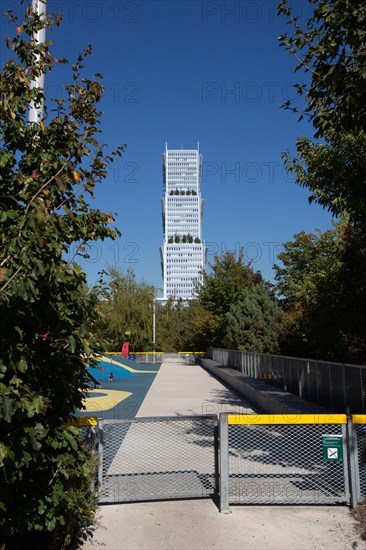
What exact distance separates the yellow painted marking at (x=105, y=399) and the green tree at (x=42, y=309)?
10.2 metres

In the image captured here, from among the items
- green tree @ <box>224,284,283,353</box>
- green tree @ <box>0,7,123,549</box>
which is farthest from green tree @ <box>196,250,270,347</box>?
green tree @ <box>0,7,123,549</box>

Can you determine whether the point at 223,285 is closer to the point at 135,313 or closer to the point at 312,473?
the point at 135,313

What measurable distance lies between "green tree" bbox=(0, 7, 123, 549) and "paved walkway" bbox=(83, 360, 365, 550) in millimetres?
504

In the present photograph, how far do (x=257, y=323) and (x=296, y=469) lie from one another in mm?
17999

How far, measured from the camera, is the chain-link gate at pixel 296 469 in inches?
226

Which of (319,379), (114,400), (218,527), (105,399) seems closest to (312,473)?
(218,527)

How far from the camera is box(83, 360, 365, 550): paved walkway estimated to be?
15.6ft

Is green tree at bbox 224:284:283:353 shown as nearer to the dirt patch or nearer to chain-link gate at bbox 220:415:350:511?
chain-link gate at bbox 220:415:350:511

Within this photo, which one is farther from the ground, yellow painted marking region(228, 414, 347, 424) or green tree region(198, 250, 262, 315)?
green tree region(198, 250, 262, 315)

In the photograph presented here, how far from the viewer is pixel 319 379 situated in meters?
11.6

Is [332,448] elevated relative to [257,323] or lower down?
lower down

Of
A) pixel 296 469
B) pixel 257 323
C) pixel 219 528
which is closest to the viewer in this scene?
pixel 219 528

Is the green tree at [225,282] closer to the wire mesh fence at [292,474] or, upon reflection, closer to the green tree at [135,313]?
the green tree at [135,313]

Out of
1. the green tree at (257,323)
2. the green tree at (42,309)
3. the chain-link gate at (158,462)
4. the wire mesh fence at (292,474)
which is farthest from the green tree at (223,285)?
the green tree at (42,309)
